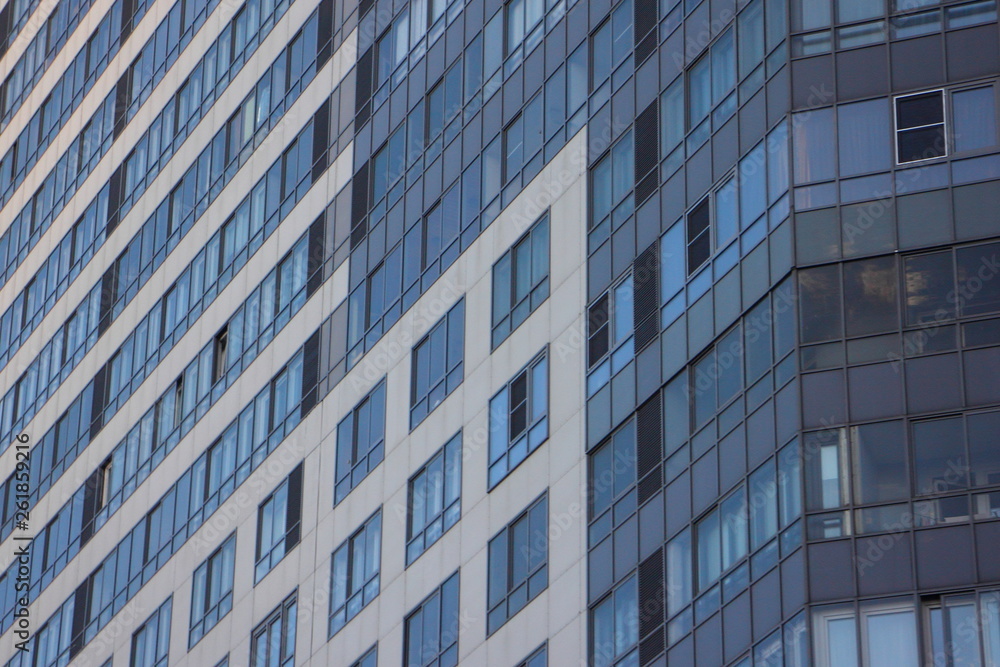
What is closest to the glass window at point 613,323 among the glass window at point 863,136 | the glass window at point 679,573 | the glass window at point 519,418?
the glass window at point 519,418

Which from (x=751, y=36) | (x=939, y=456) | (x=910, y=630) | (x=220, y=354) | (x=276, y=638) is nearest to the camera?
(x=910, y=630)

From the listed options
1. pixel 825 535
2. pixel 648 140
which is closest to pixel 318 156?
pixel 648 140

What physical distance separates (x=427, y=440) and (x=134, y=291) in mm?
20477

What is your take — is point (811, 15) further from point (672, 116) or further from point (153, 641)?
point (153, 641)

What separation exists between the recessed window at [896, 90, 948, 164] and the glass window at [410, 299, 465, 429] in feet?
47.2

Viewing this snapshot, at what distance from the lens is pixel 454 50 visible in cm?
5622

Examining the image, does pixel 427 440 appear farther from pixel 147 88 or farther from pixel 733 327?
pixel 147 88

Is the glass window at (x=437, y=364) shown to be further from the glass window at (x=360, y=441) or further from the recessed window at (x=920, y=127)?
the recessed window at (x=920, y=127)

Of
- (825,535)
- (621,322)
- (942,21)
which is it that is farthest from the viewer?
(621,322)

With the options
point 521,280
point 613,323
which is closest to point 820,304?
point 613,323

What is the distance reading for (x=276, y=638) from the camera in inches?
2277

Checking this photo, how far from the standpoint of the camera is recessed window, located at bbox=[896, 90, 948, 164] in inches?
1620

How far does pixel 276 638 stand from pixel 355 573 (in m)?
3.99

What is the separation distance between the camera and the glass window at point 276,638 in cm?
5725
